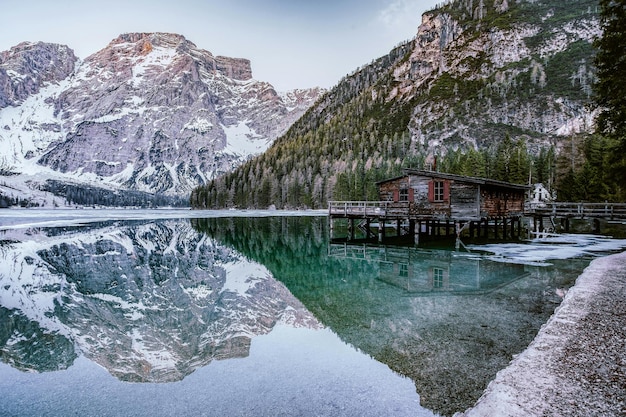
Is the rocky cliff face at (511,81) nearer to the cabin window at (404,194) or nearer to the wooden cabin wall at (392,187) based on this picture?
the wooden cabin wall at (392,187)

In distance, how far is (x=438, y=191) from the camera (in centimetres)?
3584

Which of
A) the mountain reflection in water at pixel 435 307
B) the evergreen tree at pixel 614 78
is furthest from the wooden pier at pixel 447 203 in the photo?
the evergreen tree at pixel 614 78

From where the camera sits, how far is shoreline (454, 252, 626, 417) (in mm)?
6195

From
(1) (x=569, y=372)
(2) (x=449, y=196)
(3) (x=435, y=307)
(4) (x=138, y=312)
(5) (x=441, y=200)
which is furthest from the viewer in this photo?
(5) (x=441, y=200)

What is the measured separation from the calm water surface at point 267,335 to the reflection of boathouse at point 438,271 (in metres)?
0.11

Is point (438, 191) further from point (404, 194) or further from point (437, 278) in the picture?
point (437, 278)

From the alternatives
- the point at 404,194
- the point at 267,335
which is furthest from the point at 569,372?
the point at 404,194

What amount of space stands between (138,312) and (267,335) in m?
6.22

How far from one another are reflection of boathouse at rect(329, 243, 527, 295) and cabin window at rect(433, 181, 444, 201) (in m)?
7.26

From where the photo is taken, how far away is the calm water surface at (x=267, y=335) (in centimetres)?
812

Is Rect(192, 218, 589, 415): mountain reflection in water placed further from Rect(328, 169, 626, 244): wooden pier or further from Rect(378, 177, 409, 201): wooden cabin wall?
Rect(378, 177, 409, 201): wooden cabin wall

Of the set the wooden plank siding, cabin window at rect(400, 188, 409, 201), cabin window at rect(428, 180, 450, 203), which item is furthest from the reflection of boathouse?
cabin window at rect(400, 188, 409, 201)

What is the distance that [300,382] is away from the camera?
8859mm

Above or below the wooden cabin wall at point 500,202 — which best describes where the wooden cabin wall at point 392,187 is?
above
